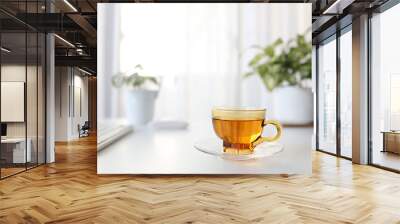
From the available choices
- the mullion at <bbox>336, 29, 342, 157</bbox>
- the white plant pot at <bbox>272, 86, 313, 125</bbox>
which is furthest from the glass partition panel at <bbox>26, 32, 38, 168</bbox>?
the mullion at <bbox>336, 29, 342, 157</bbox>

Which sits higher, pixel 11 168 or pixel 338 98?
pixel 338 98

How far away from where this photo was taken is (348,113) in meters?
7.16

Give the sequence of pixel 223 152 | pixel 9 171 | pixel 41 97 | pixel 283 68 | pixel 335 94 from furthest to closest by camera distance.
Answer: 1. pixel 335 94
2. pixel 41 97
3. pixel 9 171
4. pixel 283 68
5. pixel 223 152

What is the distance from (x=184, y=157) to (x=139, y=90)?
90cm

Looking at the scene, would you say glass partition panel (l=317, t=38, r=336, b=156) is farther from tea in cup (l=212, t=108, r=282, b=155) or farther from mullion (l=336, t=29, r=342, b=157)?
tea in cup (l=212, t=108, r=282, b=155)

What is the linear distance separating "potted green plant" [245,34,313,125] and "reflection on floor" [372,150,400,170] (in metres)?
2.42

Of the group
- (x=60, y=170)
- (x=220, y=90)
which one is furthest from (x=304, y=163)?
(x=60, y=170)

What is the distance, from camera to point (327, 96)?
27.2 ft

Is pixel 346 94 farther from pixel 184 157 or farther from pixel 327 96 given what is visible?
A: pixel 184 157

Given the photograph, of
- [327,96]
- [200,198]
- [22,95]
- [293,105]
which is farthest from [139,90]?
[327,96]

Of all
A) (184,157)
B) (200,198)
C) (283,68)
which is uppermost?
(283,68)

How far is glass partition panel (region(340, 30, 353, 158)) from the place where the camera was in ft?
23.1

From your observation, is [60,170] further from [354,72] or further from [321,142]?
[321,142]

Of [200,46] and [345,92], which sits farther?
[345,92]
